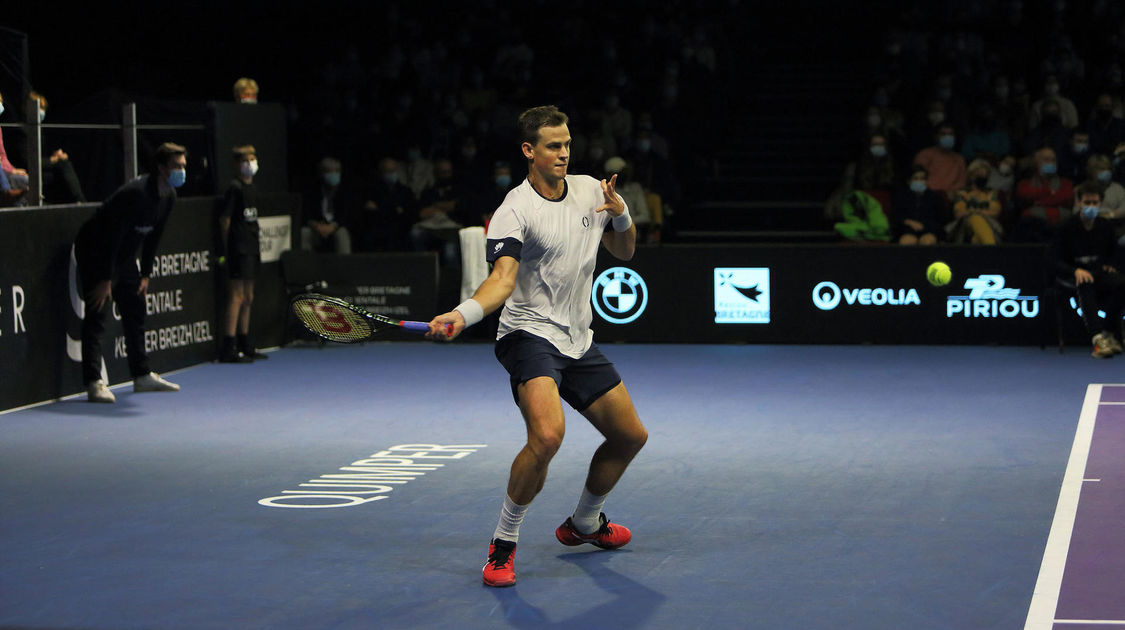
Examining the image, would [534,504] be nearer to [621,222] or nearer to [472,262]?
[621,222]

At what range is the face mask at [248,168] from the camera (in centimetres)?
1470

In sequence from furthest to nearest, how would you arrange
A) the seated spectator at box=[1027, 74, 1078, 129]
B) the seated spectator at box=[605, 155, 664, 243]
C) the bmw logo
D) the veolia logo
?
the seated spectator at box=[1027, 74, 1078, 129], the seated spectator at box=[605, 155, 664, 243], the bmw logo, the veolia logo

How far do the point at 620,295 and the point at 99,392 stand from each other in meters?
5.94

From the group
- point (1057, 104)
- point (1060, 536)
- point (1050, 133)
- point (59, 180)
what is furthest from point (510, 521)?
point (1057, 104)

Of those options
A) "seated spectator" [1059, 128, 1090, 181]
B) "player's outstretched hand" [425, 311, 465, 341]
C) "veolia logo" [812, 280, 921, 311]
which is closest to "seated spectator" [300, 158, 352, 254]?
"veolia logo" [812, 280, 921, 311]

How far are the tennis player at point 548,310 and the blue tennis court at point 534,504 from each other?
0.52 metres

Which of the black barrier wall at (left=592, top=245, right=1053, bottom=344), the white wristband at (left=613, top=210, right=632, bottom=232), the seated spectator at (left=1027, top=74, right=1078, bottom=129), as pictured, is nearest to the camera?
the white wristband at (left=613, top=210, right=632, bottom=232)

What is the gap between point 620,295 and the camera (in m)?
16.2

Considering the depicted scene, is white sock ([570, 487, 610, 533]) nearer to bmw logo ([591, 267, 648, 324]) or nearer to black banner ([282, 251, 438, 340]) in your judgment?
bmw logo ([591, 267, 648, 324])

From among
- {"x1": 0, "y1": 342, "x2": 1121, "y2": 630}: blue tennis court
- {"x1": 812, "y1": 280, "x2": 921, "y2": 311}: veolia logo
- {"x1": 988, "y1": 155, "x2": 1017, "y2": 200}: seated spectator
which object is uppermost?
{"x1": 988, "y1": 155, "x2": 1017, "y2": 200}: seated spectator

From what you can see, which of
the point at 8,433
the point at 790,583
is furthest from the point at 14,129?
the point at 790,583

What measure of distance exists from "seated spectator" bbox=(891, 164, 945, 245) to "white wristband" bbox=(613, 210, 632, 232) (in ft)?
33.4

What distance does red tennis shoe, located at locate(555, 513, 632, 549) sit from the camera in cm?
735

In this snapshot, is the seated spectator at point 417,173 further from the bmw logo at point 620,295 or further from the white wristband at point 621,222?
the white wristband at point 621,222
